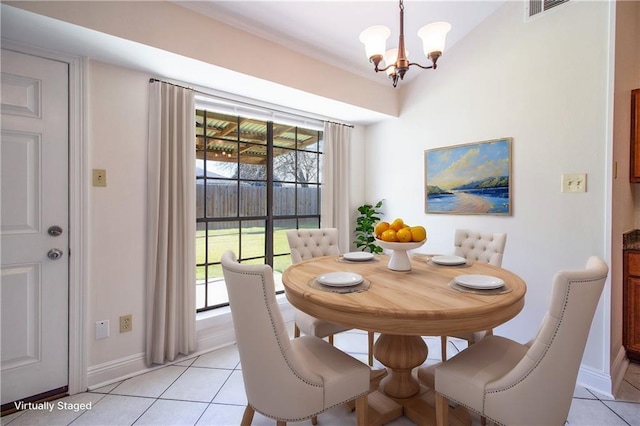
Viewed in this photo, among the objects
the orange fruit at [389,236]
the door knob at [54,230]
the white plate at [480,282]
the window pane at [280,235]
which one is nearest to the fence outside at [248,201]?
the window pane at [280,235]

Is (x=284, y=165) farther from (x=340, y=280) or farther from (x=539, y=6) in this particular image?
(x=539, y=6)

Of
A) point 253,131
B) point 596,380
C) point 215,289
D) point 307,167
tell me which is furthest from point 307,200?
point 596,380

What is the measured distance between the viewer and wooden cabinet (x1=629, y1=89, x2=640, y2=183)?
2.25 m

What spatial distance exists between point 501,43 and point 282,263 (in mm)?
2998

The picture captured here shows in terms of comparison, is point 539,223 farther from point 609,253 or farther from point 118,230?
point 118,230

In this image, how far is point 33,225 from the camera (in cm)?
187

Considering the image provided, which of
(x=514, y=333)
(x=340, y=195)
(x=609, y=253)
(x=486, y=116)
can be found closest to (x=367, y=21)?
(x=486, y=116)

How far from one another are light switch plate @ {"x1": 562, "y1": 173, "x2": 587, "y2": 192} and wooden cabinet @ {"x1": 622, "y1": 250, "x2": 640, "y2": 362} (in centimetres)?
65

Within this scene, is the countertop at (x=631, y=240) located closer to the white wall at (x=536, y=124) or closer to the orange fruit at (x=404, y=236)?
the white wall at (x=536, y=124)

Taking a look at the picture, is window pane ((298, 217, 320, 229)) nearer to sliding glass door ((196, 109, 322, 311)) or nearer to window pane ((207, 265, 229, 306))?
sliding glass door ((196, 109, 322, 311))

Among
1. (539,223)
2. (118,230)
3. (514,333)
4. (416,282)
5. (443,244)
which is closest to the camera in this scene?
(416,282)

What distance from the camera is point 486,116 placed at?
267 cm

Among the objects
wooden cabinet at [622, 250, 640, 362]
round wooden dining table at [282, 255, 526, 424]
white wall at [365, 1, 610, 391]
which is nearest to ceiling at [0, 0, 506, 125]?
white wall at [365, 1, 610, 391]

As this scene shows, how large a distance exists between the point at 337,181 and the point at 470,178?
142cm
